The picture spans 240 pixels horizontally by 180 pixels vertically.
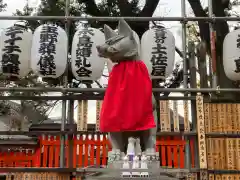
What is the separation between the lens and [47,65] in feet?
22.6

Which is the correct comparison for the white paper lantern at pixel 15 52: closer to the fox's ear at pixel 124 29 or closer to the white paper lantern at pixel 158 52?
the white paper lantern at pixel 158 52

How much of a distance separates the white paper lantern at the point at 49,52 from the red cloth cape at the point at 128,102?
2591mm

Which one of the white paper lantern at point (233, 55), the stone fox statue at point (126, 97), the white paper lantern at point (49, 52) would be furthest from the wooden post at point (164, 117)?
the stone fox statue at point (126, 97)

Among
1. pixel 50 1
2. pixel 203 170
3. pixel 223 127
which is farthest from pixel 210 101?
pixel 50 1

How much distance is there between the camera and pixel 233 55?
707 centimetres

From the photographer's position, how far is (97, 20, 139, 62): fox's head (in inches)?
176

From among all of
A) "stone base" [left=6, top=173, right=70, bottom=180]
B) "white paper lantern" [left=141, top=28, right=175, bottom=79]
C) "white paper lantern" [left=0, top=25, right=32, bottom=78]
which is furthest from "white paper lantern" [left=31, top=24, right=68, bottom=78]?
"stone base" [left=6, top=173, right=70, bottom=180]

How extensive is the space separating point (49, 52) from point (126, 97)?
2.91 meters

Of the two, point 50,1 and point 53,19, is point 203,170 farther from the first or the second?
point 50,1

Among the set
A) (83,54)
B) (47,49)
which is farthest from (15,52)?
(83,54)

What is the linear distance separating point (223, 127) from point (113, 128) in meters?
3.55

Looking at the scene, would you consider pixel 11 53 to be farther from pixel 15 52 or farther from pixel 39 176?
pixel 39 176

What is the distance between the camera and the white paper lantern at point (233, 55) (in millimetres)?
7016

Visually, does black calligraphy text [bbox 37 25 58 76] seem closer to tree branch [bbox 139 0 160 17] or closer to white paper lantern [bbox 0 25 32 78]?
white paper lantern [bbox 0 25 32 78]
